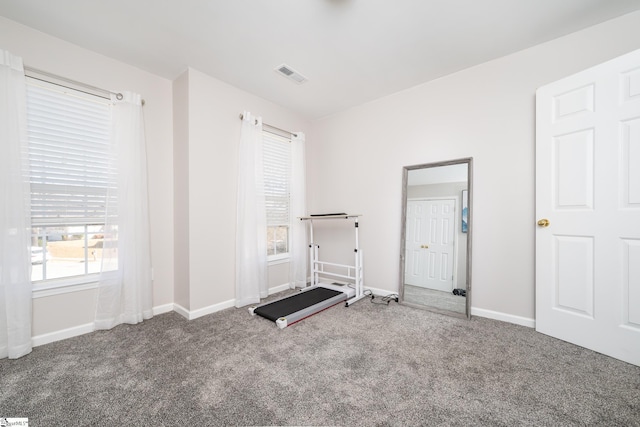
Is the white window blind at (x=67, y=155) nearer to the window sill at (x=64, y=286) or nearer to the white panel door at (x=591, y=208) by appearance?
the window sill at (x=64, y=286)

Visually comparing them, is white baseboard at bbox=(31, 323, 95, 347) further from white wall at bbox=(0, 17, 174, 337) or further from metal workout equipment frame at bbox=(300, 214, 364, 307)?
metal workout equipment frame at bbox=(300, 214, 364, 307)

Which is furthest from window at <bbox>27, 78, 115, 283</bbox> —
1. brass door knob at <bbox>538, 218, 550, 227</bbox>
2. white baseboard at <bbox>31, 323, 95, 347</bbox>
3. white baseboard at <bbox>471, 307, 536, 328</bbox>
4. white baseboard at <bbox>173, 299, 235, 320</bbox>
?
brass door knob at <bbox>538, 218, 550, 227</bbox>

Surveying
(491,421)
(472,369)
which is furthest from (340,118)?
(491,421)

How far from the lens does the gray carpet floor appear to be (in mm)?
1382

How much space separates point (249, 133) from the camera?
3150 millimetres

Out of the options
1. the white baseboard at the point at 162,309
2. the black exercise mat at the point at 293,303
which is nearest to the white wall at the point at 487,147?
the black exercise mat at the point at 293,303

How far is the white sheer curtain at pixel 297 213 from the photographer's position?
12.3 ft

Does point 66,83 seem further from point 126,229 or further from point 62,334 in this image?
point 62,334

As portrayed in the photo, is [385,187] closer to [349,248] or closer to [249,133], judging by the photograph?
[349,248]

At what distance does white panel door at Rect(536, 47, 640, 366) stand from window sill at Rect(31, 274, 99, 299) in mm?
4163

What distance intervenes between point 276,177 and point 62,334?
2670mm

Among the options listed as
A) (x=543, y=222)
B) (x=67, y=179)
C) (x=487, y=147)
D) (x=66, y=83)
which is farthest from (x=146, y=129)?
(x=543, y=222)

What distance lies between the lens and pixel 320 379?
1687 millimetres

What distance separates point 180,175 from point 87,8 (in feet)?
4.81
